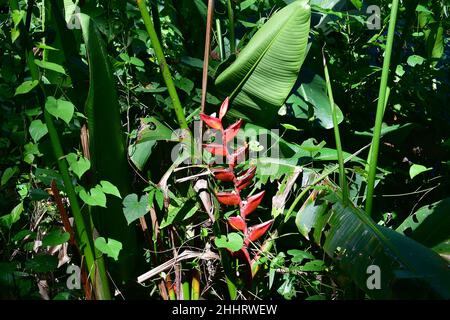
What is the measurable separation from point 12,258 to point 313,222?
849 millimetres

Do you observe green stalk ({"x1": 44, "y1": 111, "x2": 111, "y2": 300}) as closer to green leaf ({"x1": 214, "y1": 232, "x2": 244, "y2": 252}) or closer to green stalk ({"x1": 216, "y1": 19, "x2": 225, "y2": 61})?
green leaf ({"x1": 214, "y1": 232, "x2": 244, "y2": 252})

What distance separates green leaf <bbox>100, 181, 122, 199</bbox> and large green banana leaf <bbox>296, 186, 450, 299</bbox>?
0.49 m

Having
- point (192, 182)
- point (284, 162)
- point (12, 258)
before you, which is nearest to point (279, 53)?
point (284, 162)

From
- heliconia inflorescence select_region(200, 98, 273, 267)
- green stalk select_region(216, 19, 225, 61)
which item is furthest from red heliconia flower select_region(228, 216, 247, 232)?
green stalk select_region(216, 19, 225, 61)

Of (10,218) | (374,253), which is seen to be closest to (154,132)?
(10,218)

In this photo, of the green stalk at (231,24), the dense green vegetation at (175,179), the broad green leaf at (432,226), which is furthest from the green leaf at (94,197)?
the broad green leaf at (432,226)

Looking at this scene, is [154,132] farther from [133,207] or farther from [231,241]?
[231,241]

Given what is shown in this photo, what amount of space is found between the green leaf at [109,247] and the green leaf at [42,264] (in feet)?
0.38

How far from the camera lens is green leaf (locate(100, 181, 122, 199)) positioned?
1.58m

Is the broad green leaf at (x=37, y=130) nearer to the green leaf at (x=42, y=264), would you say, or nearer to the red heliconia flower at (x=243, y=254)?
the green leaf at (x=42, y=264)

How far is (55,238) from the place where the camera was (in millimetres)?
1529

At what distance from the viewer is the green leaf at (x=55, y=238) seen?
4.97 feet

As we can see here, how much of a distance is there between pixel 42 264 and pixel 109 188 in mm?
251
